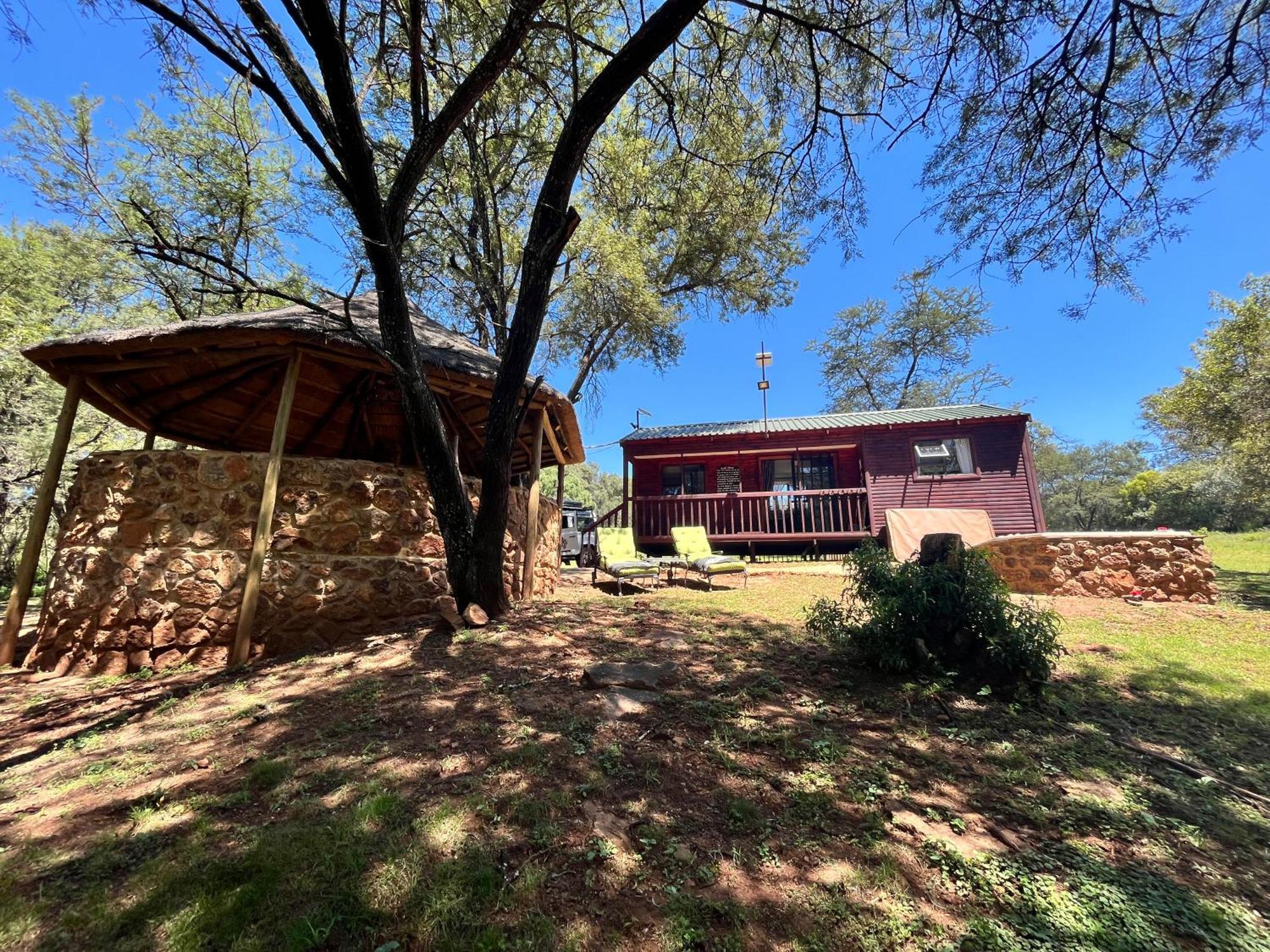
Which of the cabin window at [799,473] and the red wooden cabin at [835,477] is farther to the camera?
the cabin window at [799,473]

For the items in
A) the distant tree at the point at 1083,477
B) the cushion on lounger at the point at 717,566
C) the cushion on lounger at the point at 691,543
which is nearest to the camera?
the cushion on lounger at the point at 717,566

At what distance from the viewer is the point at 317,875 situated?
157 cm

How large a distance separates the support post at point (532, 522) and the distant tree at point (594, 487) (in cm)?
3702

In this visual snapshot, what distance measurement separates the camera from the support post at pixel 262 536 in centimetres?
403

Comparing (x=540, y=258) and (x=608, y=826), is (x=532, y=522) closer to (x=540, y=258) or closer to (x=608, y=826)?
(x=540, y=258)

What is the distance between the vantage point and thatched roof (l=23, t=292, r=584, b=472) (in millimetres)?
4305

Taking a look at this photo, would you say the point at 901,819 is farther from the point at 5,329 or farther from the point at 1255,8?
the point at 5,329

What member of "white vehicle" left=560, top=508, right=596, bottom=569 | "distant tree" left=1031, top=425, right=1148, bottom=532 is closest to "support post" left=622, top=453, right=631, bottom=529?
"white vehicle" left=560, top=508, right=596, bottom=569

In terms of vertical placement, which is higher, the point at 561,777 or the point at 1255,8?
the point at 1255,8

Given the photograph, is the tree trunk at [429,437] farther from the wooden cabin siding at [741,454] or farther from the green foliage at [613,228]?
the wooden cabin siding at [741,454]

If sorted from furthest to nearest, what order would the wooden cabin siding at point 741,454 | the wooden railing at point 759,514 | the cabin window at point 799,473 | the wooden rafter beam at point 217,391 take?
the cabin window at point 799,473
the wooden cabin siding at point 741,454
the wooden railing at point 759,514
the wooden rafter beam at point 217,391

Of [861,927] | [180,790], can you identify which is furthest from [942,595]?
[180,790]

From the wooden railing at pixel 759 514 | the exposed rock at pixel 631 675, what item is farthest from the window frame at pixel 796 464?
the exposed rock at pixel 631 675

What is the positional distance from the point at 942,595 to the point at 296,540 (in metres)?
5.72
